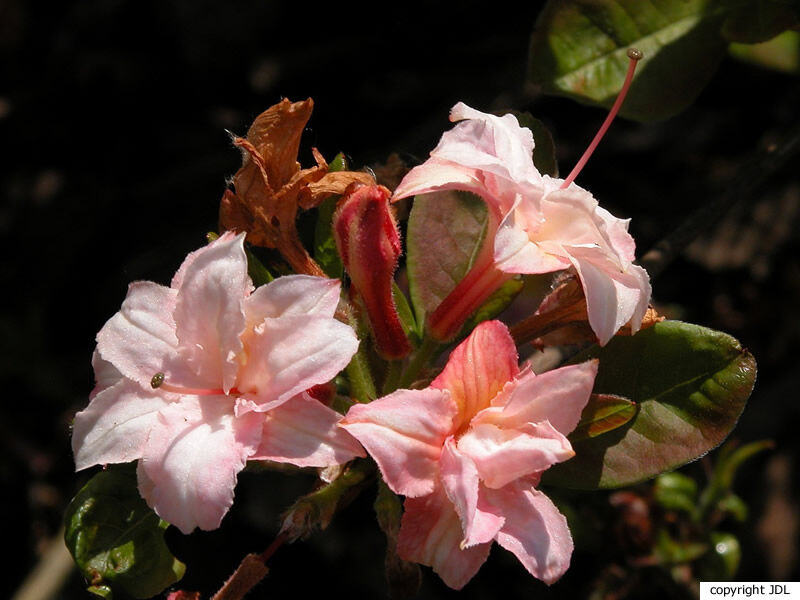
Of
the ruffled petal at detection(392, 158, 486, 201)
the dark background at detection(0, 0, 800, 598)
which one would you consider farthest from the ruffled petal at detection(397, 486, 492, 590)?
the dark background at detection(0, 0, 800, 598)

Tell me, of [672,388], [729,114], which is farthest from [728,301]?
[672,388]

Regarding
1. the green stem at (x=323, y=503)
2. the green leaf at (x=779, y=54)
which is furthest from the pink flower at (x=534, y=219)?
the green leaf at (x=779, y=54)

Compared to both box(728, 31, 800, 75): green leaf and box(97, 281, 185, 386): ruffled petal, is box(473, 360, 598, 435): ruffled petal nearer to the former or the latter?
box(97, 281, 185, 386): ruffled petal

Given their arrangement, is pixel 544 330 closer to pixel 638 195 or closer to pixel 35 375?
pixel 638 195

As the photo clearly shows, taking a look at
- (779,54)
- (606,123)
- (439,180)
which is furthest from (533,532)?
(779,54)

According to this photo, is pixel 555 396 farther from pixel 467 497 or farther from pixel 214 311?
pixel 214 311

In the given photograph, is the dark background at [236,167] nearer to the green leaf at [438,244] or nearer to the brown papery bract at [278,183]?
the green leaf at [438,244]
